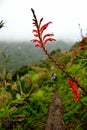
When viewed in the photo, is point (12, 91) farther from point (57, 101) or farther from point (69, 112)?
point (69, 112)

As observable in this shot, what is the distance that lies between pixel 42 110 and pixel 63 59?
50.2 ft

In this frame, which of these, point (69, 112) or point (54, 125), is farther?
point (69, 112)

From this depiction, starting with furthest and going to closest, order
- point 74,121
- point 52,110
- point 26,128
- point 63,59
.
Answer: point 63,59 → point 52,110 → point 26,128 → point 74,121

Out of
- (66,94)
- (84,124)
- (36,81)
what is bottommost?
(84,124)

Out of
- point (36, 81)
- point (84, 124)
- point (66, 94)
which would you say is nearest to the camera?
point (84, 124)

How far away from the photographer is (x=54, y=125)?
29.8 feet

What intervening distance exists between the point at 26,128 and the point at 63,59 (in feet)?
55.3

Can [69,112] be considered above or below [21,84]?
below

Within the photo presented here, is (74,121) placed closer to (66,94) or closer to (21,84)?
(66,94)

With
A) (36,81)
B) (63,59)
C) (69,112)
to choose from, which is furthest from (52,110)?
(63,59)

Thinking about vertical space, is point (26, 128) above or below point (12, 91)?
below

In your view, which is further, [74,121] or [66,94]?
[66,94]

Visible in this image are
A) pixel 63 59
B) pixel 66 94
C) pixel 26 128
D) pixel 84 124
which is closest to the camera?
pixel 84 124

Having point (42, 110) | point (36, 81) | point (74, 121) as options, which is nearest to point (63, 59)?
point (36, 81)
